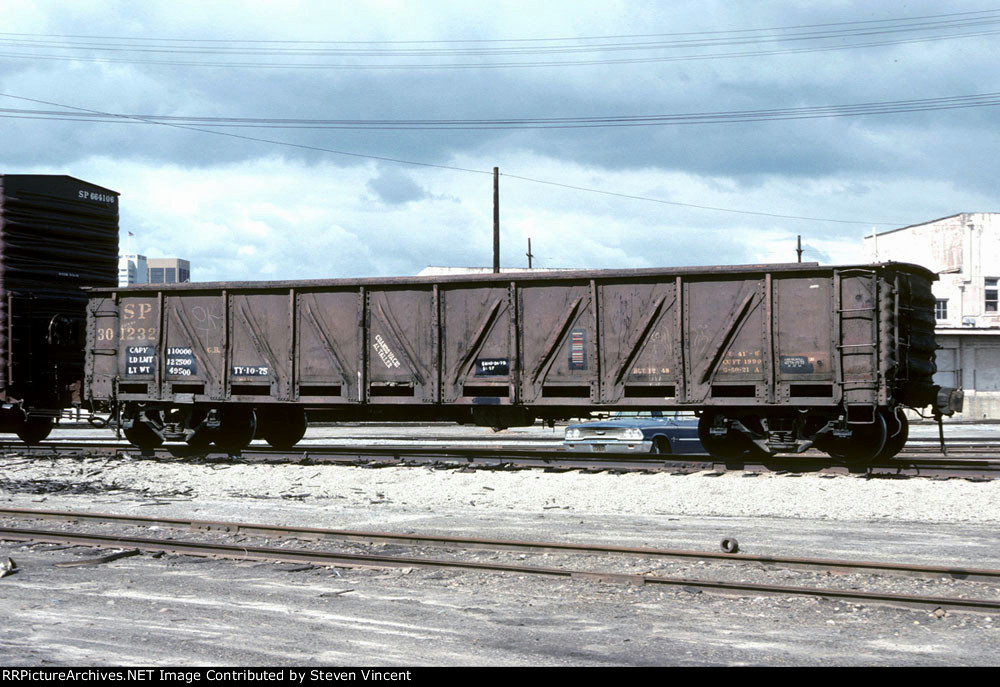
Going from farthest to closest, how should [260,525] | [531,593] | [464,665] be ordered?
[260,525], [531,593], [464,665]

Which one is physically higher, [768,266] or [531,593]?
[768,266]

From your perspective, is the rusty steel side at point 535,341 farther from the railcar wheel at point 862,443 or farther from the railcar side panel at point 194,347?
the railcar wheel at point 862,443

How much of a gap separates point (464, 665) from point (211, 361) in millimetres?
12874

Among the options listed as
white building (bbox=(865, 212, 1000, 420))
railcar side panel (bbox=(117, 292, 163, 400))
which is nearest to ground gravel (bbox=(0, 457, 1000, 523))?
railcar side panel (bbox=(117, 292, 163, 400))

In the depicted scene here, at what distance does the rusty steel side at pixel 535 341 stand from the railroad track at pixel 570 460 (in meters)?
0.90

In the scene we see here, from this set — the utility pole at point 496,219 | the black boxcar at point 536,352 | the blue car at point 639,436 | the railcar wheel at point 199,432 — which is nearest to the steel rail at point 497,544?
the black boxcar at point 536,352

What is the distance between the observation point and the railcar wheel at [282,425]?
17.8 metres

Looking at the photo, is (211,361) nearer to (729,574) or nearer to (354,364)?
(354,364)

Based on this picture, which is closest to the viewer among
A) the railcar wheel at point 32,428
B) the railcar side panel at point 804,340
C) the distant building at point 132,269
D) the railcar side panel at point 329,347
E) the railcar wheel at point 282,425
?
the railcar side panel at point 804,340

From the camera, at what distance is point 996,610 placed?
6.35 m

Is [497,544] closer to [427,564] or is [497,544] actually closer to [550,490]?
[427,564]

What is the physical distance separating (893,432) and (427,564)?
886 centimetres
